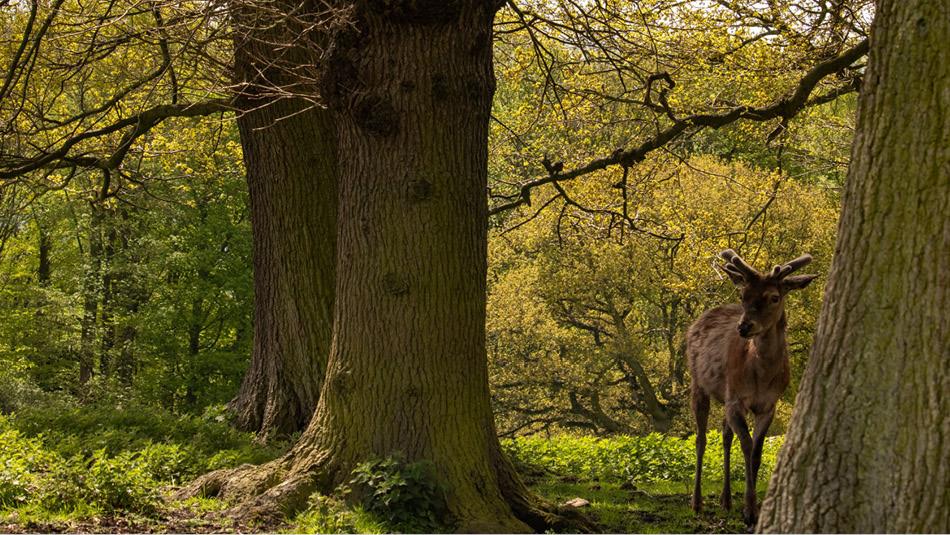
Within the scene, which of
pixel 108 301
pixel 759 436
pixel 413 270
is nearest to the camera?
pixel 413 270

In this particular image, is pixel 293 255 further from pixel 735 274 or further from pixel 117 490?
pixel 735 274

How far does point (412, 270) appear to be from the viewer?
7.18 meters

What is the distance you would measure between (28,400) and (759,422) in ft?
58.5

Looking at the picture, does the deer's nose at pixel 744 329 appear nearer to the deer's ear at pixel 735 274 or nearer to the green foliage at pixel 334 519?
the deer's ear at pixel 735 274

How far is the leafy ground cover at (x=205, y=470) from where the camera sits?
6746mm

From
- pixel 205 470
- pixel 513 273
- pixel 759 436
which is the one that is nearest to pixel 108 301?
pixel 513 273

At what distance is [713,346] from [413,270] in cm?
414

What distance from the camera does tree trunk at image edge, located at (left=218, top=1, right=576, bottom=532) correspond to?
7129 millimetres

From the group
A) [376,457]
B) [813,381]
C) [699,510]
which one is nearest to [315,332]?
[376,457]

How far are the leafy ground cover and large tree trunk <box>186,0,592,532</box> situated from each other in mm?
329

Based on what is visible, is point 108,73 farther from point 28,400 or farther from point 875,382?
point 875,382

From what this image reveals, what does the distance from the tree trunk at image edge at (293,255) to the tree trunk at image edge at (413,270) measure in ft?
9.77

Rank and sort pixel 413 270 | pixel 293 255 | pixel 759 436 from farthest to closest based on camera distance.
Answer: pixel 293 255
pixel 759 436
pixel 413 270

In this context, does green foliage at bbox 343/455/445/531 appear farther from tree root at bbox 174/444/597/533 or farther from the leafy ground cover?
tree root at bbox 174/444/597/533
